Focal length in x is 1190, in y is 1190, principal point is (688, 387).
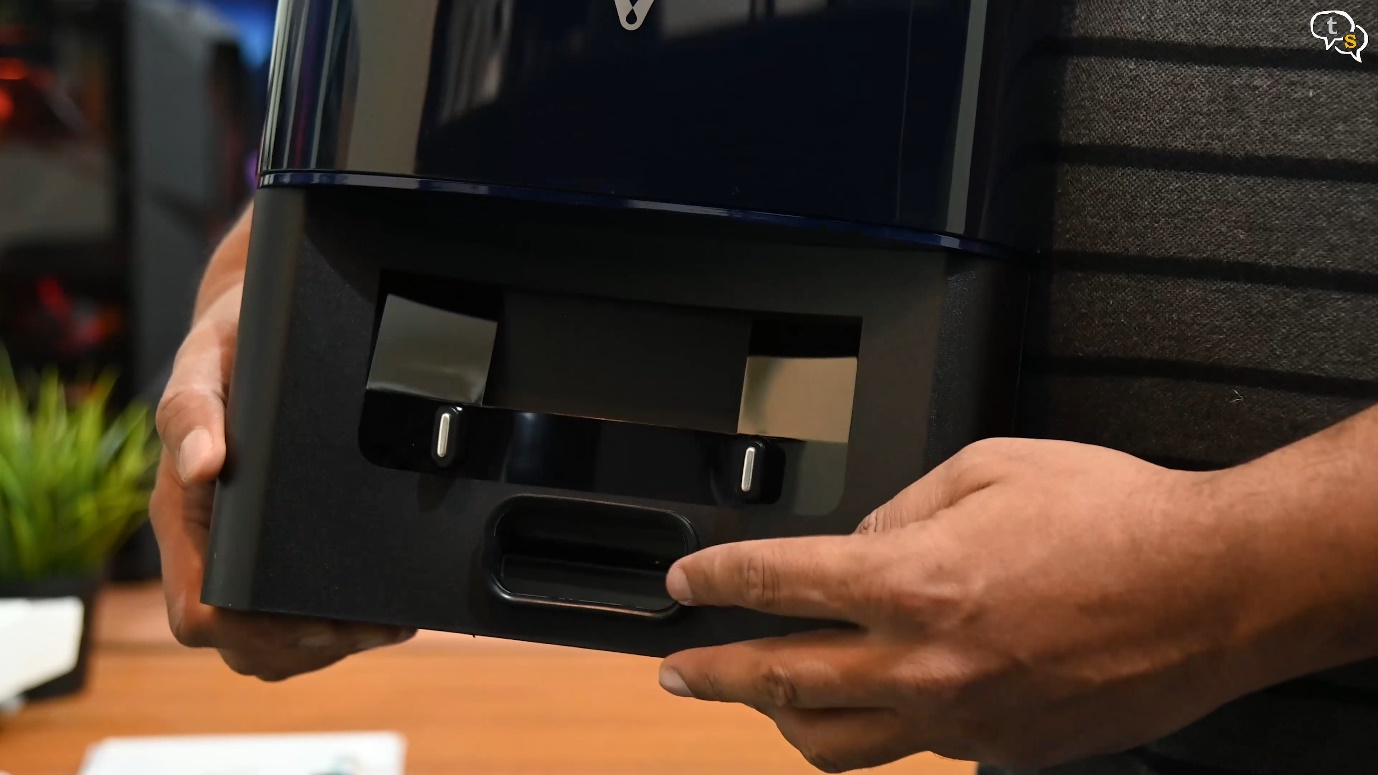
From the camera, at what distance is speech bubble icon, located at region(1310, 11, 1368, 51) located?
1.73ft

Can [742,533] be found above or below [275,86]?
below

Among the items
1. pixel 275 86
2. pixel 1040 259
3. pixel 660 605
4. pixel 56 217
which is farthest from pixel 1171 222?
pixel 56 217

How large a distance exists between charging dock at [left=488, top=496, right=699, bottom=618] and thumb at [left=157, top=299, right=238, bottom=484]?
130mm

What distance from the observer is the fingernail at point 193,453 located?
0.51 m

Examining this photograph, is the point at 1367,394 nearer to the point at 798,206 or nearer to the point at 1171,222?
the point at 1171,222

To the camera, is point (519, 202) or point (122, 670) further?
point (122, 670)

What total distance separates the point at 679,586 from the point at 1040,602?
135 millimetres

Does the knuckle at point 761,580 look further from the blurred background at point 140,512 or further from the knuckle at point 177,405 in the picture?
the blurred background at point 140,512

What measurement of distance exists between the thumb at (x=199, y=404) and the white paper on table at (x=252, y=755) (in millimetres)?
374

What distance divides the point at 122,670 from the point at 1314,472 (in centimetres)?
101

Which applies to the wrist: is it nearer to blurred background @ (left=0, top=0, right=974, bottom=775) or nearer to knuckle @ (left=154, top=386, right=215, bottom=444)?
knuckle @ (left=154, top=386, right=215, bottom=444)

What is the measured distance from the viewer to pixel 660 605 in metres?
0.49

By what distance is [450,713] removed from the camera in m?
1.00

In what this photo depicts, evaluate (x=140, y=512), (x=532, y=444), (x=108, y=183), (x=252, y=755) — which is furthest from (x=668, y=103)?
(x=108, y=183)
